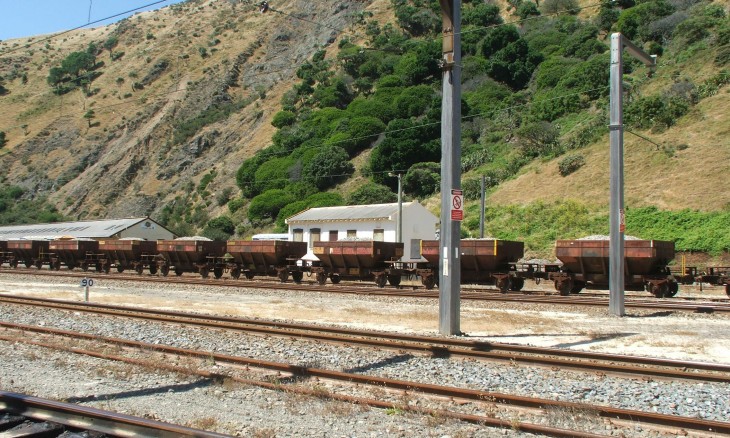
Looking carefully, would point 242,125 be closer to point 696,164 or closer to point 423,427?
point 696,164

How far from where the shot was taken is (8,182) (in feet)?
319

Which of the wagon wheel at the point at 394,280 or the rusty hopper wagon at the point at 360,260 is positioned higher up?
the rusty hopper wagon at the point at 360,260

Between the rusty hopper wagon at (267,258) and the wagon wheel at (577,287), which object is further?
the rusty hopper wagon at (267,258)

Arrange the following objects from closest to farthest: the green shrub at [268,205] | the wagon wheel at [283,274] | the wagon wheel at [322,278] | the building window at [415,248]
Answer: the wagon wheel at [322,278] → the wagon wheel at [283,274] → the building window at [415,248] → the green shrub at [268,205]

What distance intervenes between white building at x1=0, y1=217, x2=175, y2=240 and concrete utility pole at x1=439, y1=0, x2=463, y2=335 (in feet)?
148

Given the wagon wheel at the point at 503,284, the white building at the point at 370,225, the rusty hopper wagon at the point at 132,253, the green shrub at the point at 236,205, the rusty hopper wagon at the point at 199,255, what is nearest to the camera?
the wagon wheel at the point at 503,284

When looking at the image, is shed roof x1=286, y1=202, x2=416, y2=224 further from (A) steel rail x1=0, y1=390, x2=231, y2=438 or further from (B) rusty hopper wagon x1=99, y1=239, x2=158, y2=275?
(A) steel rail x1=0, y1=390, x2=231, y2=438

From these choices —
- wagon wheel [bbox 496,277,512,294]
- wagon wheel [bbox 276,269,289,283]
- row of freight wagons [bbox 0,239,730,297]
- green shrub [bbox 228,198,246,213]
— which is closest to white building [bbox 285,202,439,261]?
row of freight wagons [bbox 0,239,730,297]

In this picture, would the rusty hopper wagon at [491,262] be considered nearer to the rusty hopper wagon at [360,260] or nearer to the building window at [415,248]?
the rusty hopper wagon at [360,260]

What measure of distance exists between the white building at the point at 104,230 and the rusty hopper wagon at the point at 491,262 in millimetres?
35929

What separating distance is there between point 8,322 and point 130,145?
277 ft

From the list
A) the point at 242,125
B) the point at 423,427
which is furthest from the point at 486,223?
the point at 242,125

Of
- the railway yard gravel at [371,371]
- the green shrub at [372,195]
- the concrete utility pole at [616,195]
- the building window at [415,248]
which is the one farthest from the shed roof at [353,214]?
the concrete utility pole at [616,195]

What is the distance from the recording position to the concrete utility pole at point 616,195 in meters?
17.3
